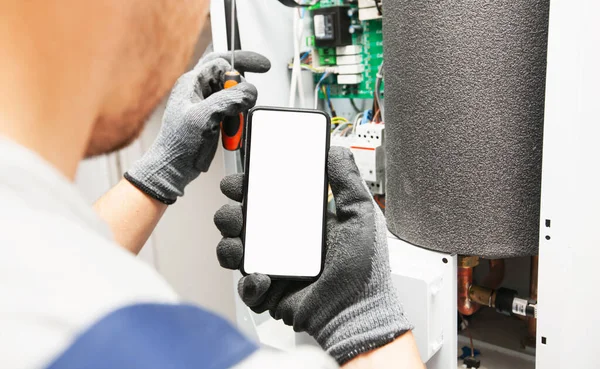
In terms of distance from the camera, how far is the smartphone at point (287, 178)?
0.64 metres

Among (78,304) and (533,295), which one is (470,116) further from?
(78,304)

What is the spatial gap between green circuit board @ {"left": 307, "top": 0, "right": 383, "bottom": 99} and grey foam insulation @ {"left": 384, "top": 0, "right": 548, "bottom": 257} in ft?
1.02

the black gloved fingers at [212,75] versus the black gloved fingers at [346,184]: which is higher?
the black gloved fingers at [212,75]

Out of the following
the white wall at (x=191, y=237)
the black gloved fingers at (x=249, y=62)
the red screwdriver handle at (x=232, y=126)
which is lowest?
the white wall at (x=191, y=237)

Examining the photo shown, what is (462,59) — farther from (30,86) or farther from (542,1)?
Answer: (30,86)

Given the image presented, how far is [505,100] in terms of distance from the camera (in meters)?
0.76

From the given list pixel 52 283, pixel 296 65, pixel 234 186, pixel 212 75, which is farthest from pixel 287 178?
pixel 296 65

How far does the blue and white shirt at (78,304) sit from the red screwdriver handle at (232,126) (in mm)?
633

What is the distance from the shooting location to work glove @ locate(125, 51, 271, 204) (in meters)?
0.81

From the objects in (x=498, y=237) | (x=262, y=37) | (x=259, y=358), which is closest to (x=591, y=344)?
(x=498, y=237)

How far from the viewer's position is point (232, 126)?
85cm

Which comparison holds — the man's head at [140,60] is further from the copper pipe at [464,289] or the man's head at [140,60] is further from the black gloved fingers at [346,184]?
the copper pipe at [464,289]

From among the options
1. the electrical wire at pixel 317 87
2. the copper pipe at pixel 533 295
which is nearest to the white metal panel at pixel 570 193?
the copper pipe at pixel 533 295

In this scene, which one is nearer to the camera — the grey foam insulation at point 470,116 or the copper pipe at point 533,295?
the grey foam insulation at point 470,116
